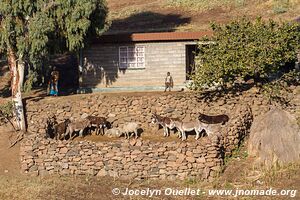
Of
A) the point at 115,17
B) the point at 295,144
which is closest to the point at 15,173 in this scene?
the point at 295,144

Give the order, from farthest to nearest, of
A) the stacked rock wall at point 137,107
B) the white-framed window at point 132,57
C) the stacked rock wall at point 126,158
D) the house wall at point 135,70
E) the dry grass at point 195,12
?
the dry grass at point 195,12, the white-framed window at point 132,57, the house wall at point 135,70, the stacked rock wall at point 137,107, the stacked rock wall at point 126,158

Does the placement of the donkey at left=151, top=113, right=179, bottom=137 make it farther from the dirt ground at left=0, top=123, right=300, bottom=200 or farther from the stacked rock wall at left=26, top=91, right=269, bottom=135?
the dirt ground at left=0, top=123, right=300, bottom=200

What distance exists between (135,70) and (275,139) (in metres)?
10.8

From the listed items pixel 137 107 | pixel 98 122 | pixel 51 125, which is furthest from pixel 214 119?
pixel 51 125

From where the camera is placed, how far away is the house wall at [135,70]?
28391mm

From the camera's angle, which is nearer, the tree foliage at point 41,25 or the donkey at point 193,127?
the donkey at point 193,127

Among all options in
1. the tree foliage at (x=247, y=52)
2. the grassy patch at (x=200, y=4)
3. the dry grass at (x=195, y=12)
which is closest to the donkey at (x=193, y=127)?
the tree foliage at (x=247, y=52)

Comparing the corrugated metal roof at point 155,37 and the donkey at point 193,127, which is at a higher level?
the corrugated metal roof at point 155,37

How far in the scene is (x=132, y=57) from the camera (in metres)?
28.8

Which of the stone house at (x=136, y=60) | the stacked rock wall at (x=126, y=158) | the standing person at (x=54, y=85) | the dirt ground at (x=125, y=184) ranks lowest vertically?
the dirt ground at (x=125, y=184)

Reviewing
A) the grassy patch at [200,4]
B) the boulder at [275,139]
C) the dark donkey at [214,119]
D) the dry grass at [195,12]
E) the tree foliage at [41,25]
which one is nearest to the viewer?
the boulder at [275,139]

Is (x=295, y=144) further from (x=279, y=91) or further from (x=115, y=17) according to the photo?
(x=115, y=17)

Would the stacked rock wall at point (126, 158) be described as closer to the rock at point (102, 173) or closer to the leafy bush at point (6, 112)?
the rock at point (102, 173)

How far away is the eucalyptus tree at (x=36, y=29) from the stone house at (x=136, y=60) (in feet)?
9.53
